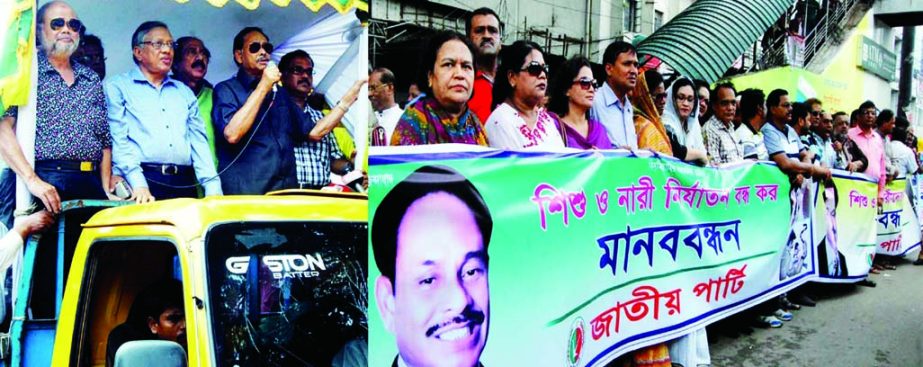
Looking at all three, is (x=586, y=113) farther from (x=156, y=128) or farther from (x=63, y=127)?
(x=63, y=127)

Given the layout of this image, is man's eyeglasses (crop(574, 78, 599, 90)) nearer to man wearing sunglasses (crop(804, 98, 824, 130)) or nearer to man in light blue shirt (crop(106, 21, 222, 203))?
man in light blue shirt (crop(106, 21, 222, 203))

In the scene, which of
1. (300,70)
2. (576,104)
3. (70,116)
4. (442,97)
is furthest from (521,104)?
(70,116)

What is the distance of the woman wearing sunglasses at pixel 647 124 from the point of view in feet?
16.2

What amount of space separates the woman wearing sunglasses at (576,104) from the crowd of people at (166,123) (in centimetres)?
117

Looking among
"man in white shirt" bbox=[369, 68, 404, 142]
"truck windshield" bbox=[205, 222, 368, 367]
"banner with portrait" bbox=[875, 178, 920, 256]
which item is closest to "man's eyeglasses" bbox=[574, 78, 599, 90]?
"man in white shirt" bbox=[369, 68, 404, 142]

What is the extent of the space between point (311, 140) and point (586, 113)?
5.58ft

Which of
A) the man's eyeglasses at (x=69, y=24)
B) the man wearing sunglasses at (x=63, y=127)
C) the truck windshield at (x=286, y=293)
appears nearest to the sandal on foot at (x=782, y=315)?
the truck windshield at (x=286, y=293)

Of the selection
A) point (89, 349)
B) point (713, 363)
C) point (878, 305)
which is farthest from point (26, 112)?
point (878, 305)

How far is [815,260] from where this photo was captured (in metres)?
7.00

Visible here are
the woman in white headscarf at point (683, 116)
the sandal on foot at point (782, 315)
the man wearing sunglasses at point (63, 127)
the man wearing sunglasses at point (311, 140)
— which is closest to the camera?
the man wearing sunglasses at point (63, 127)

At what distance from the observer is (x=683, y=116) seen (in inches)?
219

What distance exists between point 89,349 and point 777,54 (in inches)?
797

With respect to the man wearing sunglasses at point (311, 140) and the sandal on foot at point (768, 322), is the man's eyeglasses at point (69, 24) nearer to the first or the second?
the man wearing sunglasses at point (311, 140)

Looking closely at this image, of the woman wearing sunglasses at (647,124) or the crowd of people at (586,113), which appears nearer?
the crowd of people at (586,113)
